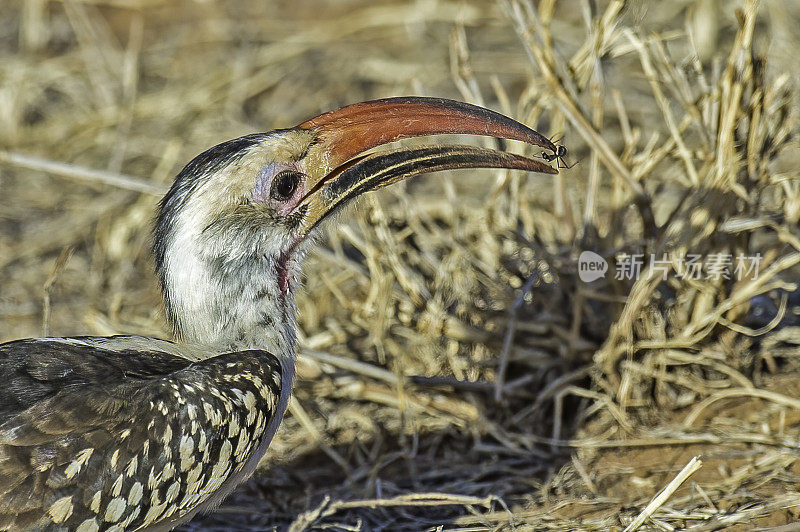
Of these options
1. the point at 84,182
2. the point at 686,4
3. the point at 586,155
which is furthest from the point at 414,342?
the point at 686,4

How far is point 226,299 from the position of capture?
3.30 meters

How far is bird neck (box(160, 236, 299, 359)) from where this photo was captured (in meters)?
3.27

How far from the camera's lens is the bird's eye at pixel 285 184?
3324 mm

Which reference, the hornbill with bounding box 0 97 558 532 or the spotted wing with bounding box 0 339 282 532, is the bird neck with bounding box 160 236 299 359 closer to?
the hornbill with bounding box 0 97 558 532

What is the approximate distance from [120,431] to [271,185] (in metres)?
0.97

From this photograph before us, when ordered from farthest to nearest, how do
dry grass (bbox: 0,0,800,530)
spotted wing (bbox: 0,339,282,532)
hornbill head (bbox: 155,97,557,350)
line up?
dry grass (bbox: 0,0,800,530), hornbill head (bbox: 155,97,557,350), spotted wing (bbox: 0,339,282,532)

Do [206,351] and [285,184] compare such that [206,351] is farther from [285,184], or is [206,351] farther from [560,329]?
[560,329]

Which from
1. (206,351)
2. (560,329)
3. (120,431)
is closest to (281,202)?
(206,351)

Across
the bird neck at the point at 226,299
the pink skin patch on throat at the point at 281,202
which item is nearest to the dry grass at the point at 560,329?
the pink skin patch on throat at the point at 281,202

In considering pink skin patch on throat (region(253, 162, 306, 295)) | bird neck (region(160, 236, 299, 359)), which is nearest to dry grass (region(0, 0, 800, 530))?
pink skin patch on throat (region(253, 162, 306, 295))

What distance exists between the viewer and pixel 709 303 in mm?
4012

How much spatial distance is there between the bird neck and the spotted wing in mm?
148

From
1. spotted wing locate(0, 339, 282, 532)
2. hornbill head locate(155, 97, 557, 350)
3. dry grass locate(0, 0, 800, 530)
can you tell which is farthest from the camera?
dry grass locate(0, 0, 800, 530)

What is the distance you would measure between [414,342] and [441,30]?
4.14 meters
